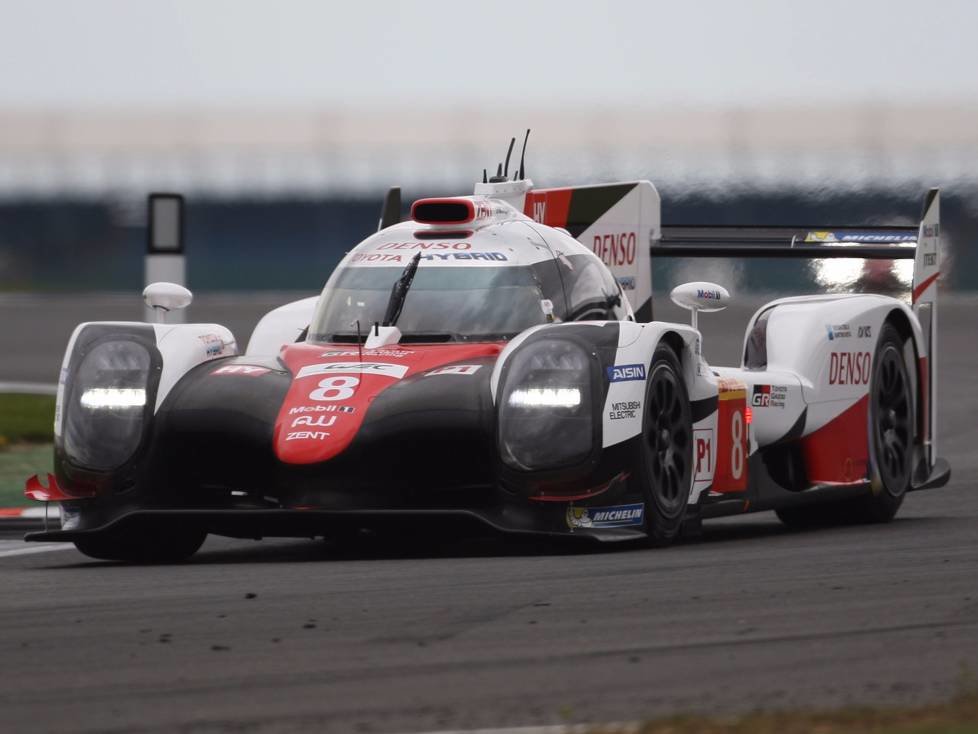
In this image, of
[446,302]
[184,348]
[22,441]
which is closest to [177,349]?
[184,348]

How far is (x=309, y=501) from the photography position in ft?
27.3

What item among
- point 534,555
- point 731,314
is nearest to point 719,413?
point 534,555

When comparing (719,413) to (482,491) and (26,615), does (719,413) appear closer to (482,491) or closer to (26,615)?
(482,491)

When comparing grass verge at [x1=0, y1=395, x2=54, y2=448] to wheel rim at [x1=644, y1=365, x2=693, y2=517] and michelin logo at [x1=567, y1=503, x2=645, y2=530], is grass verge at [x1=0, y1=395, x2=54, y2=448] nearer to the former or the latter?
wheel rim at [x1=644, y1=365, x2=693, y2=517]

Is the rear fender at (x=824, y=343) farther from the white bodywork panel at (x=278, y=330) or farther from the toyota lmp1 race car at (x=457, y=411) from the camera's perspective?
the white bodywork panel at (x=278, y=330)

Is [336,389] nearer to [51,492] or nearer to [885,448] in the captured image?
[51,492]

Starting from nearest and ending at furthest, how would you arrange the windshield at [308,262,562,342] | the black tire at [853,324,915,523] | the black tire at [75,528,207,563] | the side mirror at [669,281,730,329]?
the black tire at [75,528,207,563] < the windshield at [308,262,562,342] < the side mirror at [669,281,730,329] < the black tire at [853,324,915,523]

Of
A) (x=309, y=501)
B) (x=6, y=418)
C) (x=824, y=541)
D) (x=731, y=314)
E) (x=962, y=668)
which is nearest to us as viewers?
(x=962, y=668)

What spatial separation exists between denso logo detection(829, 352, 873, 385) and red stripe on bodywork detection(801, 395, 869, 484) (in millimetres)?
113

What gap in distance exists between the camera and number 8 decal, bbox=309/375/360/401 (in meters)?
8.48

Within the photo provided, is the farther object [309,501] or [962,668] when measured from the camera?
[309,501]

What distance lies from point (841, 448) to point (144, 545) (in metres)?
3.63

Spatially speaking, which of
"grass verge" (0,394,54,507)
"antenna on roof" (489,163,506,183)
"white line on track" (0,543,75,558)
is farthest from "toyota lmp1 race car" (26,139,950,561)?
"grass verge" (0,394,54,507)

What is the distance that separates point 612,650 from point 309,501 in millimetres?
2822
